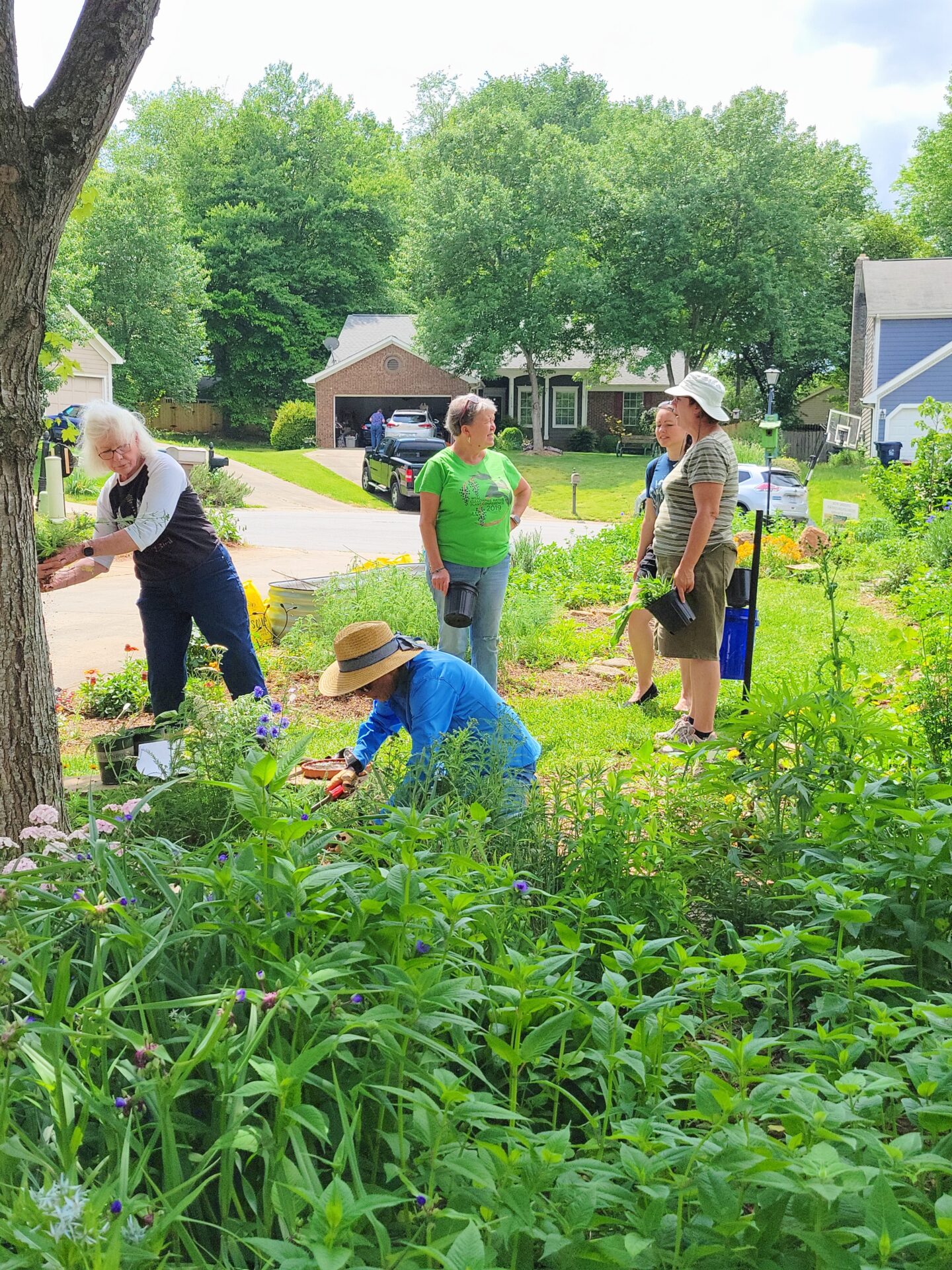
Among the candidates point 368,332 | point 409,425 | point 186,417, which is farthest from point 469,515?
point 186,417

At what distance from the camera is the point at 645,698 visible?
6527 mm

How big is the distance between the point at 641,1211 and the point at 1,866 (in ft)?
5.36

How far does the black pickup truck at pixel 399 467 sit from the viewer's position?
26.0m

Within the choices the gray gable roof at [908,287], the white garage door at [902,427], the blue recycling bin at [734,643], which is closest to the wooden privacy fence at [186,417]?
the gray gable roof at [908,287]

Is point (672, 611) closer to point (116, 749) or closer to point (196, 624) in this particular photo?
point (196, 624)

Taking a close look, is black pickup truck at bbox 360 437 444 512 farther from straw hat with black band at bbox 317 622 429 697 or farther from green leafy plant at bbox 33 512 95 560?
straw hat with black band at bbox 317 622 429 697

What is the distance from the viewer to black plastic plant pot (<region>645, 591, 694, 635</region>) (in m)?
5.22

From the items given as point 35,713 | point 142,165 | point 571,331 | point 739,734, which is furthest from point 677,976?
point 142,165

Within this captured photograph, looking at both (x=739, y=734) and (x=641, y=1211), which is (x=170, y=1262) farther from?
(x=739, y=734)

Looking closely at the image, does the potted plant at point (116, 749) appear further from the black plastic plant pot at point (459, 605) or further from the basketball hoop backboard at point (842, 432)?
the basketball hoop backboard at point (842, 432)

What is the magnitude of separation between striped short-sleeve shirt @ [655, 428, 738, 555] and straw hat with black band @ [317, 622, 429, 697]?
2.06 m

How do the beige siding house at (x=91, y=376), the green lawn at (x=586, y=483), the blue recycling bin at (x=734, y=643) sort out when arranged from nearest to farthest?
A: 1. the blue recycling bin at (x=734, y=643)
2. the green lawn at (x=586, y=483)
3. the beige siding house at (x=91, y=376)

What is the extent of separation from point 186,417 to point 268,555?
3857cm

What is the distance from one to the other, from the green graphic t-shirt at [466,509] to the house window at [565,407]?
4174 centimetres
